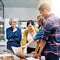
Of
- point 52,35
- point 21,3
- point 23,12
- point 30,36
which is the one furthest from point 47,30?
point 23,12

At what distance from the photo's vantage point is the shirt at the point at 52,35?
258cm

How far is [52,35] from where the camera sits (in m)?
2.60

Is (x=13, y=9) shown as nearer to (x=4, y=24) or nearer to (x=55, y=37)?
(x=4, y=24)

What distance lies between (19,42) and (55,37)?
2610 millimetres

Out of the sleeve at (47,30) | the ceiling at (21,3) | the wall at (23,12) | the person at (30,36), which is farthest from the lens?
the wall at (23,12)

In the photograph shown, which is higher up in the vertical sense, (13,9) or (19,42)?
(13,9)

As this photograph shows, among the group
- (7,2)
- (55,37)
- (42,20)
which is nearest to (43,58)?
(55,37)

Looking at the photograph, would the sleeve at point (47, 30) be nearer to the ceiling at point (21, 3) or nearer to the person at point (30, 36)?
the person at point (30, 36)

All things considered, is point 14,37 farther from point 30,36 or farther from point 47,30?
point 47,30

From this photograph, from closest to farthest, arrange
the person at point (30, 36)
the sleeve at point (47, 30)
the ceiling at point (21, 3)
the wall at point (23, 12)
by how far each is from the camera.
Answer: the sleeve at point (47, 30) < the person at point (30, 36) < the ceiling at point (21, 3) < the wall at point (23, 12)

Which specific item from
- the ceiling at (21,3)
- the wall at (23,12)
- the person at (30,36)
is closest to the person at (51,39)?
the person at (30,36)

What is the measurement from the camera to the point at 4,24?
9.48 meters

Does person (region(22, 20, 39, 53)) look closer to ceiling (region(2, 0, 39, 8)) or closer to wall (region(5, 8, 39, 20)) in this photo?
ceiling (region(2, 0, 39, 8))

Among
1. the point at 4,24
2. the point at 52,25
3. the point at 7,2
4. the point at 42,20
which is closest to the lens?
the point at 52,25
